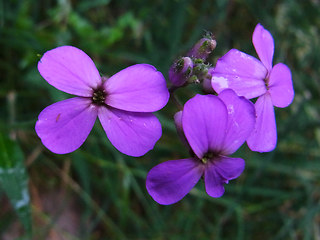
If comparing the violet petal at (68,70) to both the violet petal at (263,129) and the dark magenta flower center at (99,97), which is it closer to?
the dark magenta flower center at (99,97)

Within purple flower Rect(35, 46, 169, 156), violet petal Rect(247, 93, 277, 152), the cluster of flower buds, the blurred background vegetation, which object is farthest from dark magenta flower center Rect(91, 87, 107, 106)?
the blurred background vegetation

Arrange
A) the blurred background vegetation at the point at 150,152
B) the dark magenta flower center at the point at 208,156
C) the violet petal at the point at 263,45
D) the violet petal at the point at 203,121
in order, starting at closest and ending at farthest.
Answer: the violet petal at the point at 203,121 < the dark magenta flower center at the point at 208,156 < the violet petal at the point at 263,45 < the blurred background vegetation at the point at 150,152

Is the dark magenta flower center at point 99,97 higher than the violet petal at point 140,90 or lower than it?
higher

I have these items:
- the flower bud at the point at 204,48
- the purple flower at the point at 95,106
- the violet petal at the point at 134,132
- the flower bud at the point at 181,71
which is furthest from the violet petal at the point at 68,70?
the flower bud at the point at 204,48

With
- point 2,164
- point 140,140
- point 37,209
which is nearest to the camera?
point 140,140

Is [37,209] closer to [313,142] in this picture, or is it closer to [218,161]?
[218,161]

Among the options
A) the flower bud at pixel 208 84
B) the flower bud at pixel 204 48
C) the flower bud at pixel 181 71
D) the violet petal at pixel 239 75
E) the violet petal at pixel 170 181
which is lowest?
the violet petal at pixel 170 181

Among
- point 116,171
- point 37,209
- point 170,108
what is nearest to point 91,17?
point 170,108

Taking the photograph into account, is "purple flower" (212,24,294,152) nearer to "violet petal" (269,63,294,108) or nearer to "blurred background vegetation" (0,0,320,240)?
"violet petal" (269,63,294,108)
